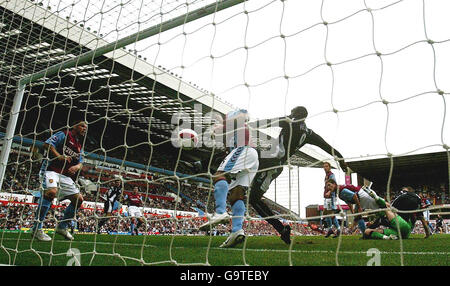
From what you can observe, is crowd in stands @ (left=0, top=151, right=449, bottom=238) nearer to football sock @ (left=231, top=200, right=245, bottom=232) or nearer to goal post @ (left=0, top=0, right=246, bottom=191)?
goal post @ (left=0, top=0, right=246, bottom=191)

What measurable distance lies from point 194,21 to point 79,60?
1602 mm

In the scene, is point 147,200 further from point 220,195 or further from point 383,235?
point 220,195

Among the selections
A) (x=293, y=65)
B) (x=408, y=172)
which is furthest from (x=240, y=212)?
(x=408, y=172)

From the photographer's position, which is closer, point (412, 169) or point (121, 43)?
point (121, 43)

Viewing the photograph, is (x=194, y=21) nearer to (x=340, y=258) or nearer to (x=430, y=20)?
(x=430, y=20)

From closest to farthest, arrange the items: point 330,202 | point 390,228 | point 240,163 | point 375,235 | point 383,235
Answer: point 240,163
point 390,228
point 383,235
point 375,235
point 330,202

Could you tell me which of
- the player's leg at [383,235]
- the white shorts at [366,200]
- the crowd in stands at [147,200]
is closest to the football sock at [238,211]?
the player's leg at [383,235]

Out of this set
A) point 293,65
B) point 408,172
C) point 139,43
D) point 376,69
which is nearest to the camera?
point 376,69

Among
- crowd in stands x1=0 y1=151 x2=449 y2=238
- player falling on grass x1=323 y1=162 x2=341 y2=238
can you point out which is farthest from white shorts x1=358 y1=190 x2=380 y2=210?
crowd in stands x1=0 y1=151 x2=449 y2=238

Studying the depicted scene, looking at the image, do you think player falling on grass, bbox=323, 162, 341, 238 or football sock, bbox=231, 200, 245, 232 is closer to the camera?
football sock, bbox=231, 200, 245, 232

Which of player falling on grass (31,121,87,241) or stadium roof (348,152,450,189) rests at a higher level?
stadium roof (348,152,450,189)

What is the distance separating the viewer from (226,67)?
2.95 m

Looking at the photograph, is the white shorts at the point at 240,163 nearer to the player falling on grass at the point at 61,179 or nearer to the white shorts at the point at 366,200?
the player falling on grass at the point at 61,179

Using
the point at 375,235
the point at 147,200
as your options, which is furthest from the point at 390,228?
the point at 147,200
